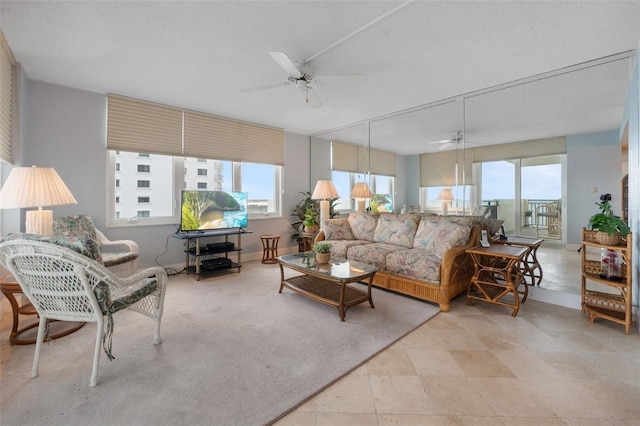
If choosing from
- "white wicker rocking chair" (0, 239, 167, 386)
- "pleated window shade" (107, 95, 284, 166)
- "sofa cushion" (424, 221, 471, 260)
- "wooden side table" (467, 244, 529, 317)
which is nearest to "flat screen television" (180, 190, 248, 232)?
"pleated window shade" (107, 95, 284, 166)

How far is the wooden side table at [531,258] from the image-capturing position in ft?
9.95

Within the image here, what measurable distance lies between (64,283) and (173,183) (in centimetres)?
287

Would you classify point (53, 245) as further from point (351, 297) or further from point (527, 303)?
point (527, 303)

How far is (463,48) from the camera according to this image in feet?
8.23

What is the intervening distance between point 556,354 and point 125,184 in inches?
197

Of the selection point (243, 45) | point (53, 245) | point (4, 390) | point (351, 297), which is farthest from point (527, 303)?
point (4, 390)

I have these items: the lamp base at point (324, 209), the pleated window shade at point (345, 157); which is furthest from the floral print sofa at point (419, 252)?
the pleated window shade at point (345, 157)

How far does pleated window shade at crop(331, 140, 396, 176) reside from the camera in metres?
4.94

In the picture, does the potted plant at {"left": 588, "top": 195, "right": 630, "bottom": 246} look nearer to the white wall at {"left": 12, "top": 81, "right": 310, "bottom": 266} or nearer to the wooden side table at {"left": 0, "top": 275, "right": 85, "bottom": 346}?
the wooden side table at {"left": 0, "top": 275, "right": 85, "bottom": 346}

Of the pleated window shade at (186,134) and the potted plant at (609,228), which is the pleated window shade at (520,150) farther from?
the pleated window shade at (186,134)

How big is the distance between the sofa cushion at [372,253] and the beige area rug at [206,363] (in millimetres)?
540

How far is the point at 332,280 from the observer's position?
105 inches

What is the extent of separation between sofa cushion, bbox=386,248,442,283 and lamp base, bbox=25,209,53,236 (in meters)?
3.38

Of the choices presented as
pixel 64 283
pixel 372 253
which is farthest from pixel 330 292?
pixel 64 283
